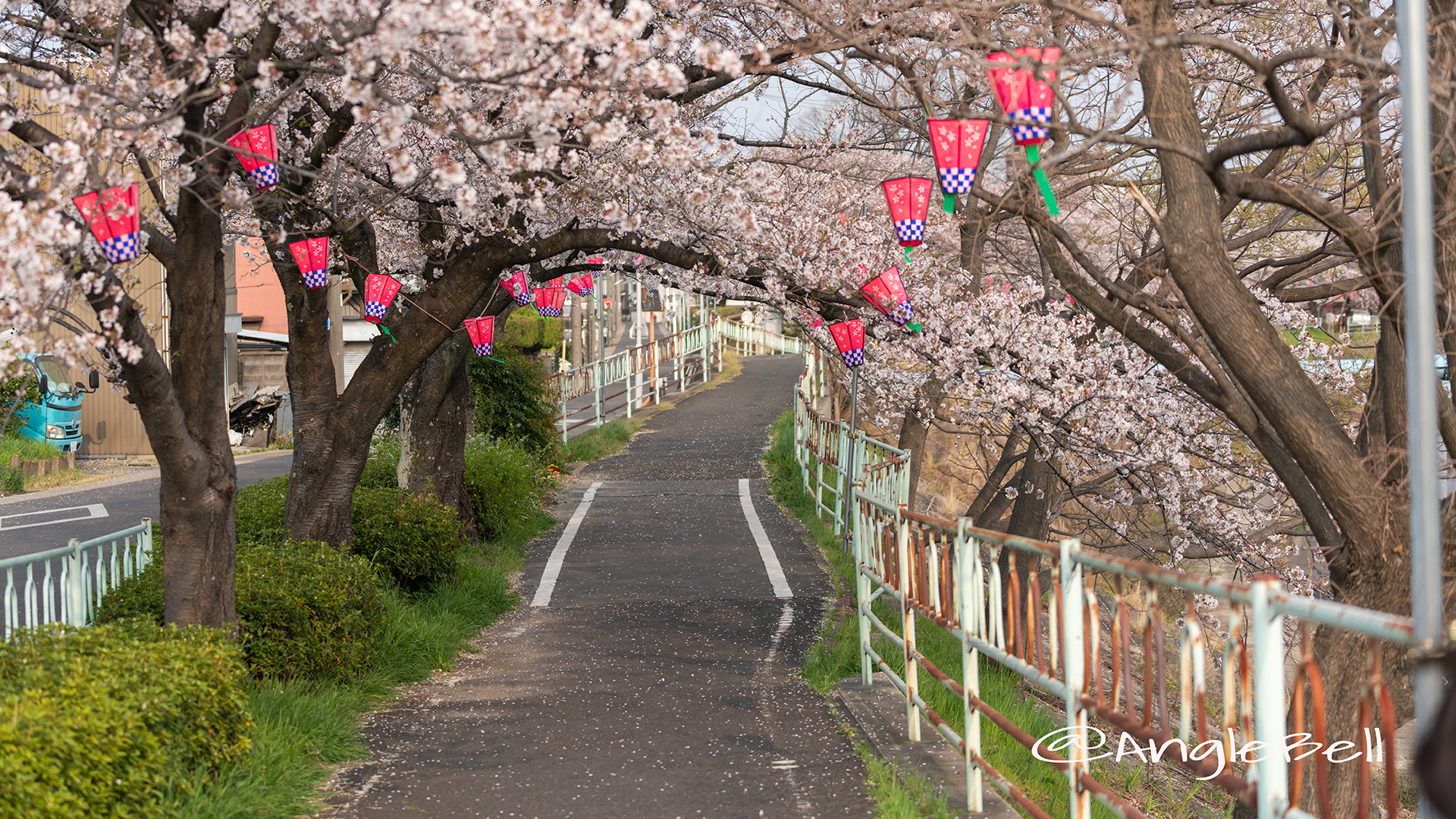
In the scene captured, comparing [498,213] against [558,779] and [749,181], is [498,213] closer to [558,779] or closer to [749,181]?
[749,181]

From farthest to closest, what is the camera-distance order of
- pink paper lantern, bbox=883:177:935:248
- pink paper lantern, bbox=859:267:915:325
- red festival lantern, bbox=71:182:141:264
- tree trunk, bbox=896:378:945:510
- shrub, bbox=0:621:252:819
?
tree trunk, bbox=896:378:945:510 < pink paper lantern, bbox=859:267:915:325 < pink paper lantern, bbox=883:177:935:248 < red festival lantern, bbox=71:182:141:264 < shrub, bbox=0:621:252:819

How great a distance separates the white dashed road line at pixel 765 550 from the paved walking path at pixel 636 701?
4 centimetres

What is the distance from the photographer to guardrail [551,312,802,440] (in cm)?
2459

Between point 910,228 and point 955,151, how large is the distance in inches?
51.2

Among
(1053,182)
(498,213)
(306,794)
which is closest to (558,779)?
(306,794)

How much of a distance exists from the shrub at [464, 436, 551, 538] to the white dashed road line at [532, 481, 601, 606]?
21.6 inches

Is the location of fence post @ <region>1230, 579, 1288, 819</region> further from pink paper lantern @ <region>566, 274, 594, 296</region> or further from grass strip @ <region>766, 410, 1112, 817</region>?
pink paper lantern @ <region>566, 274, 594, 296</region>

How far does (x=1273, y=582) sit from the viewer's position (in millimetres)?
3002

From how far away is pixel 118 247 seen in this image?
16.6 ft

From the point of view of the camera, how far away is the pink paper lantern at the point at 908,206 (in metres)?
7.54

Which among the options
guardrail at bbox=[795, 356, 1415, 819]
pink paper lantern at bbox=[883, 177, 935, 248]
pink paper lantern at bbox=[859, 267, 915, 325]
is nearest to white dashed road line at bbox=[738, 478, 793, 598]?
guardrail at bbox=[795, 356, 1415, 819]

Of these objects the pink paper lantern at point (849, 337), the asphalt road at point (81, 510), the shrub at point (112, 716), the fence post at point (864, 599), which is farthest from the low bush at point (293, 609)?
the asphalt road at point (81, 510)

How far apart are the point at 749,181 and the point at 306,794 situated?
488cm

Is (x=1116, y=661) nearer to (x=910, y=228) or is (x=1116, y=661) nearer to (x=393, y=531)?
(x=910, y=228)
